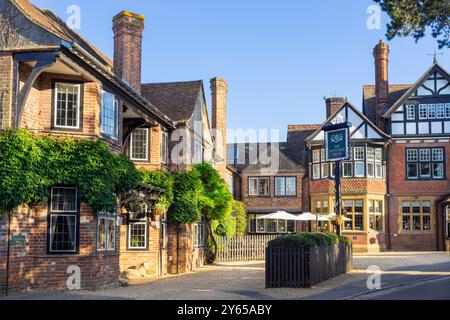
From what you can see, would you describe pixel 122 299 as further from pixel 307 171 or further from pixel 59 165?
pixel 307 171

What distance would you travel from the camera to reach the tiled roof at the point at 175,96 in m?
26.6

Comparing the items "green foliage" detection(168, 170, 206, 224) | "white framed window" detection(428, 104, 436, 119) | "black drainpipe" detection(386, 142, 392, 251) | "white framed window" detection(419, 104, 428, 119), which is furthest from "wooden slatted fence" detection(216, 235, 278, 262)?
"white framed window" detection(428, 104, 436, 119)

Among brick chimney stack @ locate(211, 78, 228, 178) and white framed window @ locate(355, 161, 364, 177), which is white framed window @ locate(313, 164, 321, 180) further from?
brick chimney stack @ locate(211, 78, 228, 178)

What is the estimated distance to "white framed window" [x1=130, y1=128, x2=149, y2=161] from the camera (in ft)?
76.4

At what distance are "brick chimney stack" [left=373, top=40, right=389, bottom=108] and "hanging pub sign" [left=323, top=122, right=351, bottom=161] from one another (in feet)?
61.8

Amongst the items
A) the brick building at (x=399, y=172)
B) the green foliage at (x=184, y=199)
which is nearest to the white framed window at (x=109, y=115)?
the green foliage at (x=184, y=199)

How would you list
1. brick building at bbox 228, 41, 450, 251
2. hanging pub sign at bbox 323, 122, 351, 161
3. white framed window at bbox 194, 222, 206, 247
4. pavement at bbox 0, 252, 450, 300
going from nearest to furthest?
pavement at bbox 0, 252, 450, 300 < hanging pub sign at bbox 323, 122, 351, 161 < white framed window at bbox 194, 222, 206, 247 < brick building at bbox 228, 41, 450, 251

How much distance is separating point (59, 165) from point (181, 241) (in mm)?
9598

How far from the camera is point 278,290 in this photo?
1642 cm

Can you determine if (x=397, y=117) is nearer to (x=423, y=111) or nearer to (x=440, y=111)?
(x=423, y=111)

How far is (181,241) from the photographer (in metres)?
24.9

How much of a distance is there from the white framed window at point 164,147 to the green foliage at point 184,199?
947 mm

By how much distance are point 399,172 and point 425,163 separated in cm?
176

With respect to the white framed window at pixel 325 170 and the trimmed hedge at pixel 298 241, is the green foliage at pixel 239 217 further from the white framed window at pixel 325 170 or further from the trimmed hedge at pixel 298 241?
the trimmed hedge at pixel 298 241
